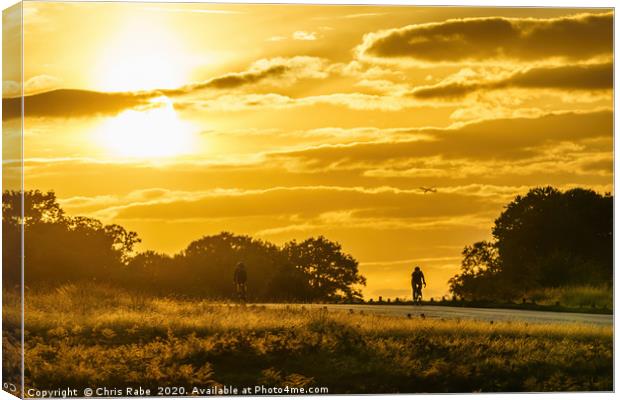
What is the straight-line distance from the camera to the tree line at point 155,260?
2870 centimetres

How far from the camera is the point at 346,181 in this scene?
3000 centimetres

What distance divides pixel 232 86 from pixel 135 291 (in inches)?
169

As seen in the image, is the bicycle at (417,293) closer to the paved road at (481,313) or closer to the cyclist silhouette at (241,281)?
the paved road at (481,313)

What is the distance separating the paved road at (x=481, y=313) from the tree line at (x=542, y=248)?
1.18ft

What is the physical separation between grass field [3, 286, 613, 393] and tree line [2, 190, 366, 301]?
346 mm

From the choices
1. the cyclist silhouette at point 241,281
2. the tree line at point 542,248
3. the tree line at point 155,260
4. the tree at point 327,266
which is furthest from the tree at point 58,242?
the tree line at point 542,248

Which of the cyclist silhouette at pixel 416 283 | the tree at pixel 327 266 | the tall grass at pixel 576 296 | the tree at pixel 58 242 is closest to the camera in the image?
the tree at pixel 58 242

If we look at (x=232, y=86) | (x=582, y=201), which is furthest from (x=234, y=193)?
(x=582, y=201)

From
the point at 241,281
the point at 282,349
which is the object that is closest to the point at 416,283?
the point at 282,349

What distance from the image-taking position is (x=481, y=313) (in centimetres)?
3122

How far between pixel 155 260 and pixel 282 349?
9.56ft

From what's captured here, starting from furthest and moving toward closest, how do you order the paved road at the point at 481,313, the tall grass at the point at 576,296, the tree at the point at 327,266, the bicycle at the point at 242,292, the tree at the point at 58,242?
the tall grass at the point at 576,296, the paved road at the point at 481,313, the bicycle at the point at 242,292, the tree at the point at 327,266, the tree at the point at 58,242

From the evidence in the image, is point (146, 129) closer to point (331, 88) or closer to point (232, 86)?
point (232, 86)

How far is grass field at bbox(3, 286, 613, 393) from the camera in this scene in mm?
28719
